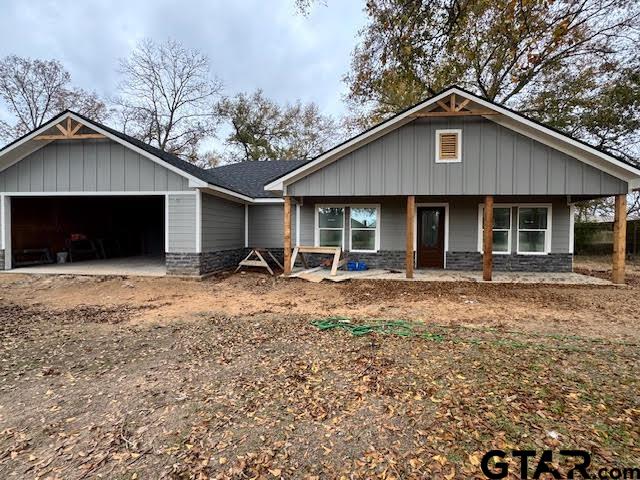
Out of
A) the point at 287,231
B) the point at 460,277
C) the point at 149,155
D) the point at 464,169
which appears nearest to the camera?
the point at 464,169

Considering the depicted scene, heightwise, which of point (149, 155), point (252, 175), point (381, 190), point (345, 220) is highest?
point (252, 175)

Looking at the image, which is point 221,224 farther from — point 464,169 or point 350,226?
point 464,169

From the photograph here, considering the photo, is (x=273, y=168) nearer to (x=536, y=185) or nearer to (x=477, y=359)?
(x=536, y=185)

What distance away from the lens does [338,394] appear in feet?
9.43

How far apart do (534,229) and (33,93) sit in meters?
28.4

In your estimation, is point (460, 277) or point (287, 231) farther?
point (287, 231)

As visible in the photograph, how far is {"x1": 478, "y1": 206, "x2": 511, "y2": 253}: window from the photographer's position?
34.3 ft

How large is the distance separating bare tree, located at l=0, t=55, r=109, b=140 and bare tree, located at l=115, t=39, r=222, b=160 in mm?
3090

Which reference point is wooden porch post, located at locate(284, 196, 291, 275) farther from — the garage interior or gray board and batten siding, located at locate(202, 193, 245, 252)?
the garage interior

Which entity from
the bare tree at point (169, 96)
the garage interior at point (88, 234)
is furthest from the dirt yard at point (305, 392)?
the bare tree at point (169, 96)

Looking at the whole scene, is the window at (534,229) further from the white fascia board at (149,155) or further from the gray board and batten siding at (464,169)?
the white fascia board at (149,155)

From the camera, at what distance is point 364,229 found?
36.8ft

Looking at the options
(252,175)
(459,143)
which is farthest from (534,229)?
(252,175)

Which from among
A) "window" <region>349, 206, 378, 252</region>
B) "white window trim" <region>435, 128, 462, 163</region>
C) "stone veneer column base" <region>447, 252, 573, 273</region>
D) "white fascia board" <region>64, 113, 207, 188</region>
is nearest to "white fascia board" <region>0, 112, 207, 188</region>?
"white fascia board" <region>64, 113, 207, 188</region>
